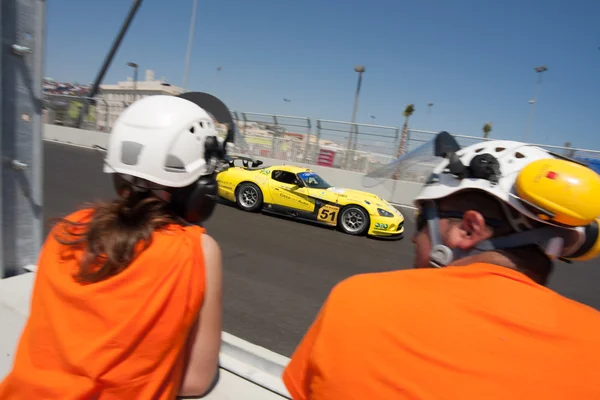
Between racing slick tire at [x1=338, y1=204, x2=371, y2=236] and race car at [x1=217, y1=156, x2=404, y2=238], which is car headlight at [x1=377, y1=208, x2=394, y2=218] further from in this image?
racing slick tire at [x1=338, y1=204, x2=371, y2=236]

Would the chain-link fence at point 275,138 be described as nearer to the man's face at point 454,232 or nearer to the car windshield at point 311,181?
the car windshield at point 311,181

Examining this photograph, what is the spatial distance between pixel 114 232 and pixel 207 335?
498mm

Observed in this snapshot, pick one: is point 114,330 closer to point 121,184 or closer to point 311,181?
point 121,184

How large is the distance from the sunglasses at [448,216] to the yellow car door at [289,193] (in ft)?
24.4

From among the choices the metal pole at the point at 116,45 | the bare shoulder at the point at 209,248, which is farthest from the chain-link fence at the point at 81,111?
the bare shoulder at the point at 209,248

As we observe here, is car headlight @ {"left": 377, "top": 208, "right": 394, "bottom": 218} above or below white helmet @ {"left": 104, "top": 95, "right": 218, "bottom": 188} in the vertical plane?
below

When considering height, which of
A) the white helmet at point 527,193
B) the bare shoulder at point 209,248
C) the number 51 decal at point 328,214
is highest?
the white helmet at point 527,193

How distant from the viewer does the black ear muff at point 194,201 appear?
149cm

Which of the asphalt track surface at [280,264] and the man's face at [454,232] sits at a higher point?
the man's face at [454,232]

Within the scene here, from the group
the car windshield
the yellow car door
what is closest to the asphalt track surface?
the yellow car door

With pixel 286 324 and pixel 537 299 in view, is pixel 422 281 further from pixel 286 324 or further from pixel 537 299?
pixel 286 324

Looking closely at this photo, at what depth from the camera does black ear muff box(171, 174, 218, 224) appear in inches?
58.8

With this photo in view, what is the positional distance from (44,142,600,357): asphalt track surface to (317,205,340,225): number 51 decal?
0.82 ft

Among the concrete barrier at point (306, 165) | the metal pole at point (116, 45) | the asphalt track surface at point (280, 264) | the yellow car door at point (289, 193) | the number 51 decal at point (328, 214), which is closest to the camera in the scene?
the concrete barrier at point (306, 165)
